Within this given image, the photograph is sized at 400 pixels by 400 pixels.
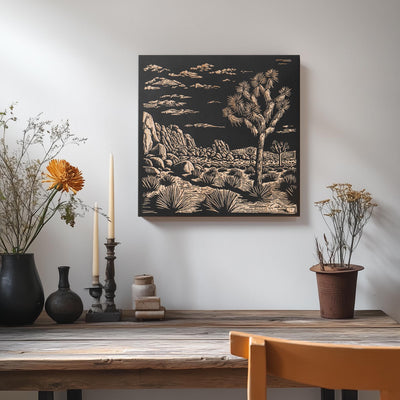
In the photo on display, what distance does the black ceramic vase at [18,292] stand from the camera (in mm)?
1699

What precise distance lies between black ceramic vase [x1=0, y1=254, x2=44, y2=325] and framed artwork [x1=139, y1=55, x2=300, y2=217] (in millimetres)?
518

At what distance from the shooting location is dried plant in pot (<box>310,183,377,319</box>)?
180cm

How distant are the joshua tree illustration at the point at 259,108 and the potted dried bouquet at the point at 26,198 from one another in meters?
0.67

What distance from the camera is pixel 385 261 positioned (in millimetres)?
2033

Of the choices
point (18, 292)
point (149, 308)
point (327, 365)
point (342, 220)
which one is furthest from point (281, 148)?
point (327, 365)

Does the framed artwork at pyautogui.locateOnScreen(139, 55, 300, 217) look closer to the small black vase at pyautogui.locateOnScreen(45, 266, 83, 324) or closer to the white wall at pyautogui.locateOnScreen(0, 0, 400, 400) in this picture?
the white wall at pyautogui.locateOnScreen(0, 0, 400, 400)

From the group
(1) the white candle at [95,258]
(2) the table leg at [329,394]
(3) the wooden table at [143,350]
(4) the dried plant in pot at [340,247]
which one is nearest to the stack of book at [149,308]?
(3) the wooden table at [143,350]

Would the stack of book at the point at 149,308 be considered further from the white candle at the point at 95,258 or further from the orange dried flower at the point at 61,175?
the orange dried flower at the point at 61,175

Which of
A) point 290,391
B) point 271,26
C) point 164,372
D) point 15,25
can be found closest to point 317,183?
point 271,26

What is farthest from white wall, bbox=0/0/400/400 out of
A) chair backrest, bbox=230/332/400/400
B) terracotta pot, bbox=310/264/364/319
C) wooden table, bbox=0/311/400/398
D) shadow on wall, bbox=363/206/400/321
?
chair backrest, bbox=230/332/400/400

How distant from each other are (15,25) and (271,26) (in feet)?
3.47

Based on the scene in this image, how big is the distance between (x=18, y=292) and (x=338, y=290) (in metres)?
1.14

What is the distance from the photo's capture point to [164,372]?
140 centimetres

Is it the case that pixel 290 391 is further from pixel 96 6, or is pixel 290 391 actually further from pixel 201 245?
pixel 96 6
